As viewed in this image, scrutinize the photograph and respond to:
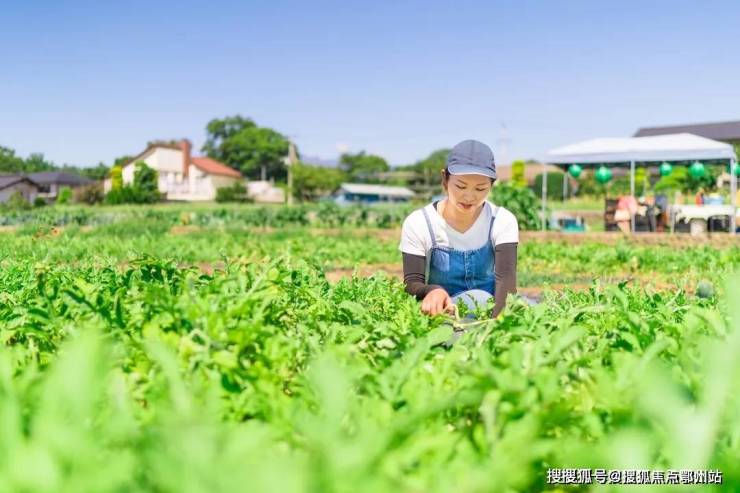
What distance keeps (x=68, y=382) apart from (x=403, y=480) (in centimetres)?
36

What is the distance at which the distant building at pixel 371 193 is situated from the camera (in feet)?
288

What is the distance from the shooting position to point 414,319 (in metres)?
1.77

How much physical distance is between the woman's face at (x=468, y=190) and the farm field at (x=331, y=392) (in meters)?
1.33

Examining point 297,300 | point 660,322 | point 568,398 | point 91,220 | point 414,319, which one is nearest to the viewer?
point 568,398

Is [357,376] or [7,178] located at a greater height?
[7,178]

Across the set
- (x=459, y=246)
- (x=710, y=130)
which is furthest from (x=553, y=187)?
(x=459, y=246)

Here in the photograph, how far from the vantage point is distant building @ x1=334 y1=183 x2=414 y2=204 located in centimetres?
8769

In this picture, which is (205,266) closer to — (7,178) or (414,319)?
(414,319)

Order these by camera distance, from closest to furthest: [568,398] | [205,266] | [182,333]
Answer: [568,398], [182,333], [205,266]

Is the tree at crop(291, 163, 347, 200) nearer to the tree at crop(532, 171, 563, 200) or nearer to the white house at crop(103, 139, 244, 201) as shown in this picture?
the white house at crop(103, 139, 244, 201)

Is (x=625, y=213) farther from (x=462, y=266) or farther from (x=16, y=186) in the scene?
(x=16, y=186)

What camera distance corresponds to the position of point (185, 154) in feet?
265

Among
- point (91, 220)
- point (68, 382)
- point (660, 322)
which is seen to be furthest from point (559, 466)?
point (91, 220)

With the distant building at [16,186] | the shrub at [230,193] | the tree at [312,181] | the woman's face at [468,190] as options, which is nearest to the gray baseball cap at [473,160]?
the woman's face at [468,190]
